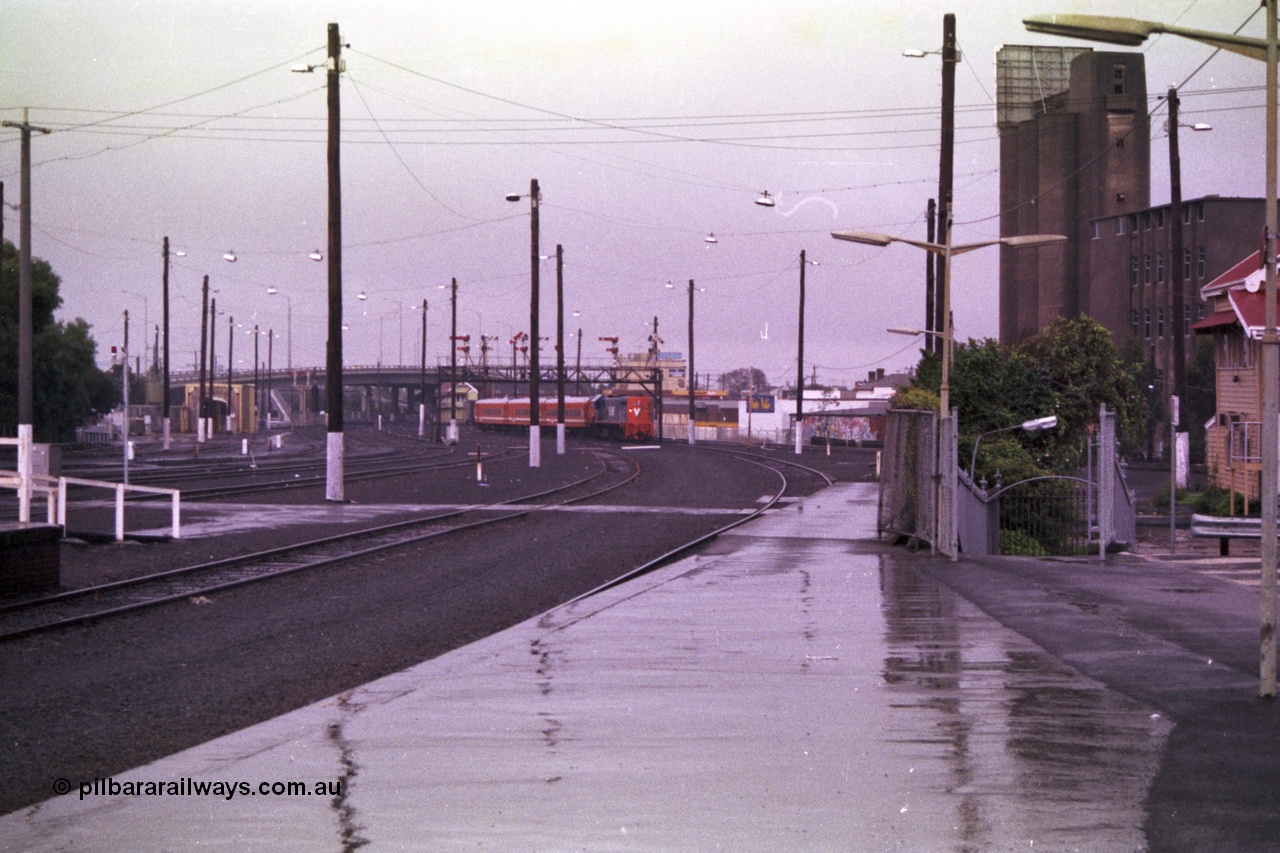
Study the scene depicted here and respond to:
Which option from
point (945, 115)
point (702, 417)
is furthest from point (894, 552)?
point (702, 417)

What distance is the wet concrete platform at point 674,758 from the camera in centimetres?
643

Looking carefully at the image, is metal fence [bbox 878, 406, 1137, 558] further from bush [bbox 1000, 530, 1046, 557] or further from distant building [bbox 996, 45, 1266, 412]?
distant building [bbox 996, 45, 1266, 412]

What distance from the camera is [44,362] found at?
2613 inches

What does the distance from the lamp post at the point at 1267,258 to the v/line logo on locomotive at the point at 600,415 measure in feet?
279

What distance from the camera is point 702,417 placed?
154 metres

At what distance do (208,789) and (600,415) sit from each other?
3752 inches

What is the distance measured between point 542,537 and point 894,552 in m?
6.39

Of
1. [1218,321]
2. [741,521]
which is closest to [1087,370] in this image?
[1218,321]

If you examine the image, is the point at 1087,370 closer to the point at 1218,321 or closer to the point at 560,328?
the point at 1218,321

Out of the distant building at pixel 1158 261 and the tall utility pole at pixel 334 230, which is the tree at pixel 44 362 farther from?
the distant building at pixel 1158 261

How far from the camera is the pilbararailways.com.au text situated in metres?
7.09

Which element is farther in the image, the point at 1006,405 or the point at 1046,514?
the point at 1006,405

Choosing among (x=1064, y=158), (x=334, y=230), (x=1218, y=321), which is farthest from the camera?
(x=1064, y=158)

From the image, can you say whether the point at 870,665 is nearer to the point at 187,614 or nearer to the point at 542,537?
the point at 187,614
